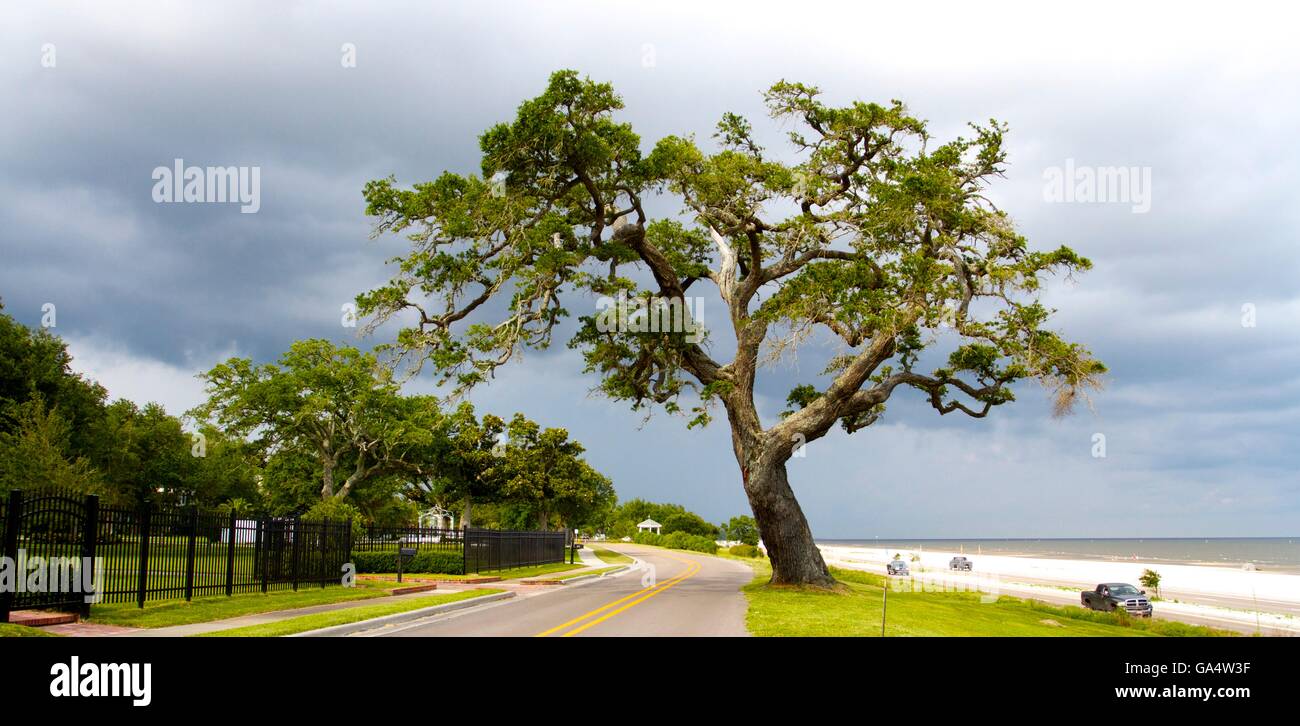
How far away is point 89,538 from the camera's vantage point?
50.9ft

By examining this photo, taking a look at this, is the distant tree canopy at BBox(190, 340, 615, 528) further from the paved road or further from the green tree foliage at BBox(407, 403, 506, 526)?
the paved road

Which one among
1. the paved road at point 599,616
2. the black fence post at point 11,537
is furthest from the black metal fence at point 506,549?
the black fence post at point 11,537

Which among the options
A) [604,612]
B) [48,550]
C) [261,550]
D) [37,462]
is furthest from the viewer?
[37,462]

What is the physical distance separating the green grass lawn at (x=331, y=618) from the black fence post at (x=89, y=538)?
300 centimetres

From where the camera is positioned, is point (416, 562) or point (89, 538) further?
point (416, 562)

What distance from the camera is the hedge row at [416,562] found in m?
33.3

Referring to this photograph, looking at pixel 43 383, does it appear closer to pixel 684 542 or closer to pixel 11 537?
pixel 11 537

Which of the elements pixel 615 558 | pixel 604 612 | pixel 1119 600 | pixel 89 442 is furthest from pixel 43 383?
pixel 1119 600

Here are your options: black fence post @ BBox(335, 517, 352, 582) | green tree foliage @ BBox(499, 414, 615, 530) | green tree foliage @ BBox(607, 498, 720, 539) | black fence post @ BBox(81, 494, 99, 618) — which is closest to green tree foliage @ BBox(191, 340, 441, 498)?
green tree foliage @ BBox(499, 414, 615, 530)

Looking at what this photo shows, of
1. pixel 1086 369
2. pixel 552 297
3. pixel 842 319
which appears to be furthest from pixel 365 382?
pixel 1086 369

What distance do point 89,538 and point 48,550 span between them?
0.64m

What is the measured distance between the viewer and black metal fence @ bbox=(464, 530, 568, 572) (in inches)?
1422

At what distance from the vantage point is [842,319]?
24797mm
